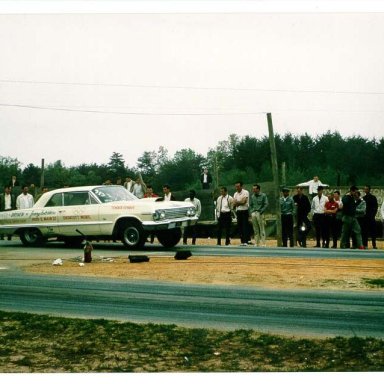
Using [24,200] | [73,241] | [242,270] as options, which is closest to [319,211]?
[242,270]

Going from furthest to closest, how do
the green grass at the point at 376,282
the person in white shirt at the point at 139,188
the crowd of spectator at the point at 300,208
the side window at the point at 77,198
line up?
the side window at the point at 77,198 < the crowd of spectator at the point at 300,208 < the person in white shirt at the point at 139,188 < the green grass at the point at 376,282

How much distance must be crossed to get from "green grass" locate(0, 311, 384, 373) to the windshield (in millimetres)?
6499

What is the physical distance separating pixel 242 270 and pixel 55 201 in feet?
17.8

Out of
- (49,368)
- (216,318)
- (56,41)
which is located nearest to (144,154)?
(56,41)

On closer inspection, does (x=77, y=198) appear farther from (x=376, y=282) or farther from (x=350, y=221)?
(x=376, y=282)

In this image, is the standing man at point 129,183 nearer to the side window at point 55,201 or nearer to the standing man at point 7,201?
the side window at point 55,201

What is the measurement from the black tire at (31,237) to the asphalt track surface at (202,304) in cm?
406

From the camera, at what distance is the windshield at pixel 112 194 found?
1292cm

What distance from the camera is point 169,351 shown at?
5691mm

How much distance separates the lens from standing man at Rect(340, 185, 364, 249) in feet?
42.6

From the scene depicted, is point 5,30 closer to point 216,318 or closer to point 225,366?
point 216,318

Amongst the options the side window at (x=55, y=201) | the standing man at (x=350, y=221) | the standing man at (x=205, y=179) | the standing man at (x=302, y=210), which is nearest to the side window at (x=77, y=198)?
the side window at (x=55, y=201)

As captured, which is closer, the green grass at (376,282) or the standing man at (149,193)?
the green grass at (376,282)

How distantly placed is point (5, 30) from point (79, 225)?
21.0 feet
